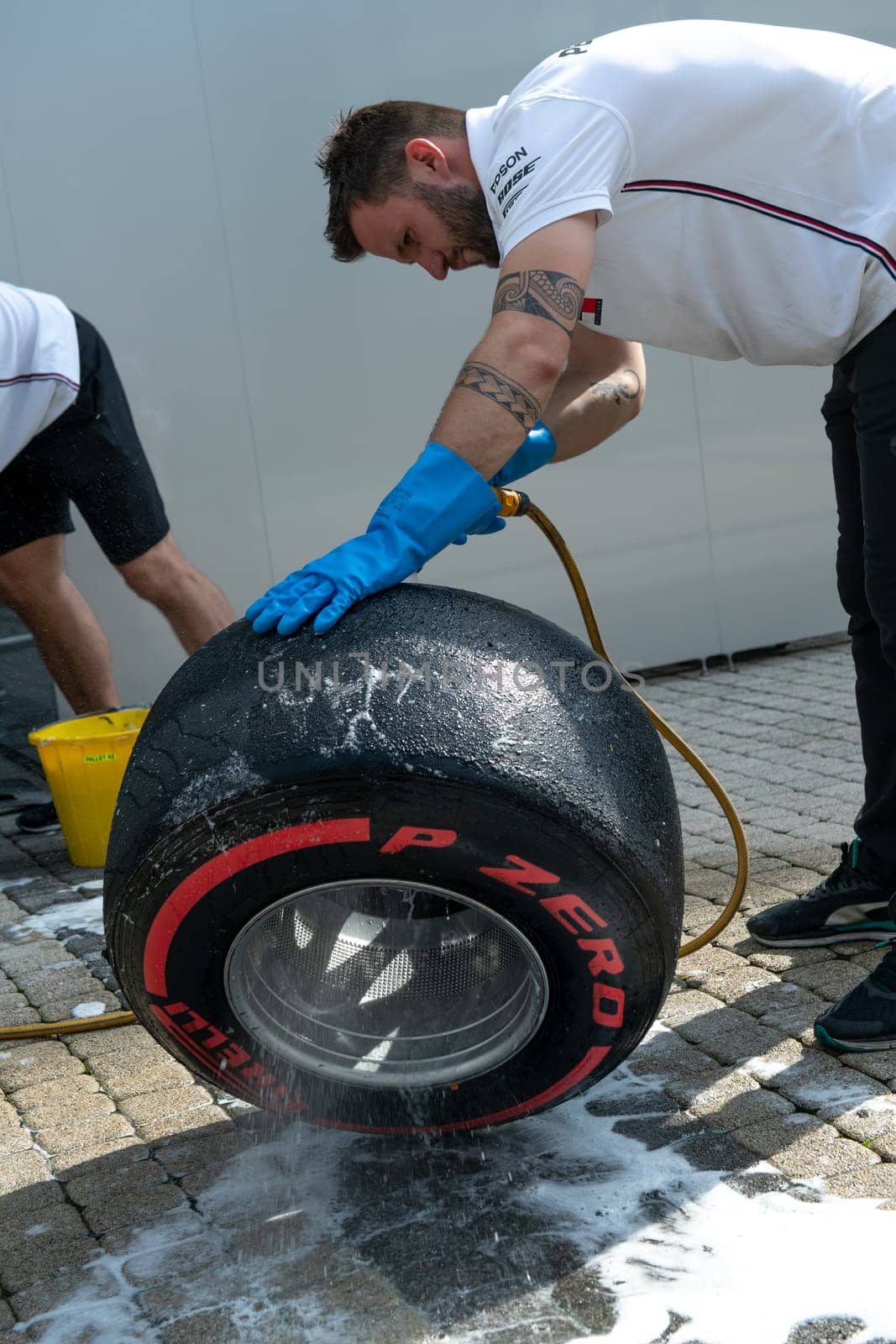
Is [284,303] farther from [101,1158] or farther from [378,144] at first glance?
[101,1158]

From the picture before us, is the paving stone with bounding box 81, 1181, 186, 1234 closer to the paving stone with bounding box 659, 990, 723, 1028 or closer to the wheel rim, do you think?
the wheel rim

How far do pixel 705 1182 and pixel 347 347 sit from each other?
148 inches

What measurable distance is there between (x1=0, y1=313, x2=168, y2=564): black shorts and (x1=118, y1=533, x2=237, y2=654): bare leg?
0.15ft

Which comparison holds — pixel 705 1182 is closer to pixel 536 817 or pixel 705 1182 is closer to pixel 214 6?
pixel 536 817

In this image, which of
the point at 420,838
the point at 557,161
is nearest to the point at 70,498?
the point at 557,161

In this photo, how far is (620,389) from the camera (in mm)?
2980

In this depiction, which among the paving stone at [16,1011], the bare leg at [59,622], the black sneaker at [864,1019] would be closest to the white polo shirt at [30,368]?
the bare leg at [59,622]

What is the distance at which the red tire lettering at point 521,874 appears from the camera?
191cm

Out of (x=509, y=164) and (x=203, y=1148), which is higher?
(x=509, y=164)

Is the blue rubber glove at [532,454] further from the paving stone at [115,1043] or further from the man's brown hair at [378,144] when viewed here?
the paving stone at [115,1043]

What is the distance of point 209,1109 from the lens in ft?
8.18

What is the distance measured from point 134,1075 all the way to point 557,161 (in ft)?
6.05

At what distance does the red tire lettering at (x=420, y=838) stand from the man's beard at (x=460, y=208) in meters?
1.09

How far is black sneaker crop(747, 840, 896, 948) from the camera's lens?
2.94 m
